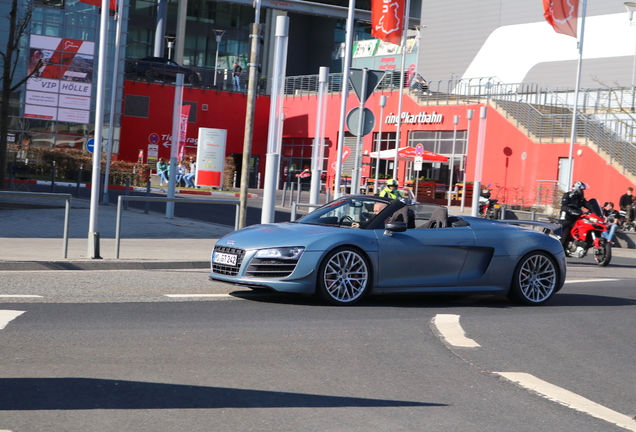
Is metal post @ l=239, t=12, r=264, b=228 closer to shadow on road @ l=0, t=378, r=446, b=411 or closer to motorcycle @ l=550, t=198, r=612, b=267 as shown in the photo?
motorcycle @ l=550, t=198, r=612, b=267

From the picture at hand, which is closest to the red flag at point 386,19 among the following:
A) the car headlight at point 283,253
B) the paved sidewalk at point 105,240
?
the paved sidewalk at point 105,240

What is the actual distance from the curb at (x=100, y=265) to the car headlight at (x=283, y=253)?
3.97 metres

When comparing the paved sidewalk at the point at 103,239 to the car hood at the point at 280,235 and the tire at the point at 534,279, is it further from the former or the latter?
the tire at the point at 534,279

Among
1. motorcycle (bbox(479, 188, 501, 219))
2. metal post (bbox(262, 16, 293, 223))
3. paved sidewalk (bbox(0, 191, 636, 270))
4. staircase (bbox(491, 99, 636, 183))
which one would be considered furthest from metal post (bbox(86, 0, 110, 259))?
staircase (bbox(491, 99, 636, 183))

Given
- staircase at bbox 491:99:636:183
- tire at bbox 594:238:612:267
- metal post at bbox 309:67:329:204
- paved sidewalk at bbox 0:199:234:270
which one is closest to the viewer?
paved sidewalk at bbox 0:199:234:270

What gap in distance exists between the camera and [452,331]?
27.6 feet

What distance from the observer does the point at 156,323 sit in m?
7.95

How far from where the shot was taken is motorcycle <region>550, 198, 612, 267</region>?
729 inches

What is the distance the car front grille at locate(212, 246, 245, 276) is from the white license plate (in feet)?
0.12

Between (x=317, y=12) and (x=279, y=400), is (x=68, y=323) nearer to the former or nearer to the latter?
(x=279, y=400)

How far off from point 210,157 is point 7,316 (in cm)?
3317

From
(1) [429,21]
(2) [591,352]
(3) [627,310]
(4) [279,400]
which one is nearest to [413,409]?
(4) [279,400]

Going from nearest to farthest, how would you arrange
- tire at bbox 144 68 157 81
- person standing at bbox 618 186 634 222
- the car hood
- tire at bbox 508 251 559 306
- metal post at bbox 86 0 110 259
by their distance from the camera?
the car hood, tire at bbox 508 251 559 306, metal post at bbox 86 0 110 259, person standing at bbox 618 186 634 222, tire at bbox 144 68 157 81

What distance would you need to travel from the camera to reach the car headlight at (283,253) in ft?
30.6
